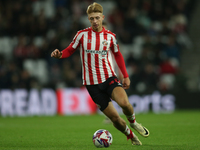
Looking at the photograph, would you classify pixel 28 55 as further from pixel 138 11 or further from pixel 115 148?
pixel 115 148

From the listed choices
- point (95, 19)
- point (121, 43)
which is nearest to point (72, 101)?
point (121, 43)

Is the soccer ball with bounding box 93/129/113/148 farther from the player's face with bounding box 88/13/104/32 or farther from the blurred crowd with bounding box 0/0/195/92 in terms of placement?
the blurred crowd with bounding box 0/0/195/92

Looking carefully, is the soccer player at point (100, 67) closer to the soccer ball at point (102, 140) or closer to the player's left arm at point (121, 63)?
the player's left arm at point (121, 63)

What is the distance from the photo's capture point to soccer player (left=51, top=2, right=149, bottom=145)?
229 inches

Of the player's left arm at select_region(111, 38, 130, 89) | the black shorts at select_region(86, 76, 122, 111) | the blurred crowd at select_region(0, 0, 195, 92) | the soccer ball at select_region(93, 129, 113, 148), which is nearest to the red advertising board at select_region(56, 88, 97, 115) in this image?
the blurred crowd at select_region(0, 0, 195, 92)

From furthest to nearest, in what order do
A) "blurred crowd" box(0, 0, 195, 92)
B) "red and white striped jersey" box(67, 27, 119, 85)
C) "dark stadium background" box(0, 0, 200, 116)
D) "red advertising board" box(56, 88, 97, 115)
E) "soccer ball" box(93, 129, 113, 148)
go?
"blurred crowd" box(0, 0, 195, 92)
"dark stadium background" box(0, 0, 200, 116)
"red advertising board" box(56, 88, 97, 115)
"red and white striped jersey" box(67, 27, 119, 85)
"soccer ball" box(93, 129, 113, 148)

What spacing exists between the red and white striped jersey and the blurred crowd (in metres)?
8.38

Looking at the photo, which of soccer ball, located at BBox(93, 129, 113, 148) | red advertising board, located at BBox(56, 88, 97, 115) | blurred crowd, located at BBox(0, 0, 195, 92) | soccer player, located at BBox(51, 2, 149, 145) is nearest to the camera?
soccer ball, located at BBox(93, 129, 113, 148)

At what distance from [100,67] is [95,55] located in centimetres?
19

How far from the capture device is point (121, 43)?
1612 centimetres

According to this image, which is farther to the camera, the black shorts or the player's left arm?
the player's left arm

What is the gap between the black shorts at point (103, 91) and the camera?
5828 mm

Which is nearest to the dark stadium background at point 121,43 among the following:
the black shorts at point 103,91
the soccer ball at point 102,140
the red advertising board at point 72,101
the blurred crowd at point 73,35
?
the blurred crowd at point 73,35

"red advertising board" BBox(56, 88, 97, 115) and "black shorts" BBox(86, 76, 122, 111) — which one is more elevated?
"black shorts" BBox(86, 76, 122, 111)
